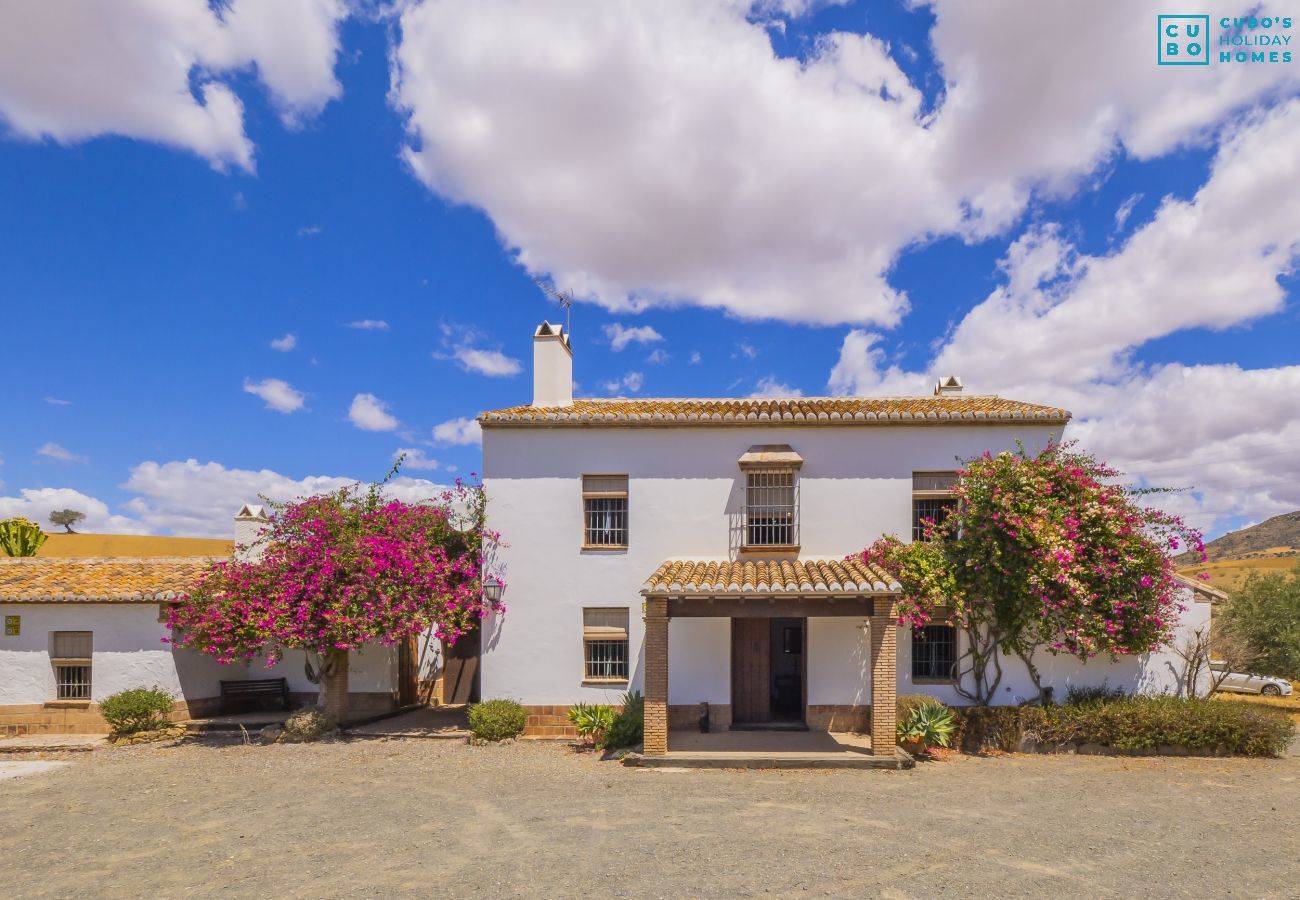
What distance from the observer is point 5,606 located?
1505 cm

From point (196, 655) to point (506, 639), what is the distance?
7.27 metres

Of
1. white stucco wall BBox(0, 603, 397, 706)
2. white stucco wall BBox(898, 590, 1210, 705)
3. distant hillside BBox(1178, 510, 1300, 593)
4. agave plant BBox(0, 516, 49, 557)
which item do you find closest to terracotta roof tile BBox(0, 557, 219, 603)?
white stucco wall BBox(0, 603, 397, 706)

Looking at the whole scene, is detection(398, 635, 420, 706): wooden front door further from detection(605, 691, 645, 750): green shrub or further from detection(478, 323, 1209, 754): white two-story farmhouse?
detection(605, 691, 645, 750): green shrub

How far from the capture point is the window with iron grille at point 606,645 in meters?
14.1

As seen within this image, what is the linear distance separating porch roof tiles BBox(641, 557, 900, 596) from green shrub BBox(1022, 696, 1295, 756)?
13.1 ft

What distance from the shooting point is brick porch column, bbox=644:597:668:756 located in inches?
459

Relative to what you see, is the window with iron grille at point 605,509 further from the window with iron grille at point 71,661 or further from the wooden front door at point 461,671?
the window with iron grille at point 71,661

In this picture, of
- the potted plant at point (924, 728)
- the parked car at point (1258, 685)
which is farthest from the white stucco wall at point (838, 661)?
the parked car at point (1258, 685)

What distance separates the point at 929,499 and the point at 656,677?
6.55 meters

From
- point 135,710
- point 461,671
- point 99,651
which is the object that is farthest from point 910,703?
point 99,651

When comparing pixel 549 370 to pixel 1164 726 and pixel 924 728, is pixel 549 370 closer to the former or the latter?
pixel 924 728

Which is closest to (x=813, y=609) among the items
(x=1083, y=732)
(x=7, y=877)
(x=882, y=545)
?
(x=882, y=545)

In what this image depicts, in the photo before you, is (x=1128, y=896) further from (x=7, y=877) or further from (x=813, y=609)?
(x=7, y=877)

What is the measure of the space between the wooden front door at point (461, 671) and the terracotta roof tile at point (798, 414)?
788 centimetres
